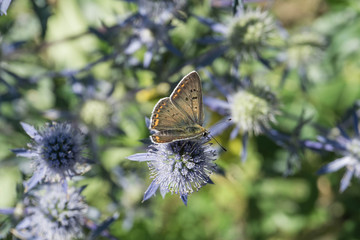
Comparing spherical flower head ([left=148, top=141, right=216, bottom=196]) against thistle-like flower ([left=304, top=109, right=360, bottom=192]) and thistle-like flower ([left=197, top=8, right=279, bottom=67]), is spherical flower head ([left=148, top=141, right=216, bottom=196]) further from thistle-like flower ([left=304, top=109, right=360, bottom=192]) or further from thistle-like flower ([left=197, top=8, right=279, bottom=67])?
thistle-like flower ([left=304, top=109, right=360, bottom=192])

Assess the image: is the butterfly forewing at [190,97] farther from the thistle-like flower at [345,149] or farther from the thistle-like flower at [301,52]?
the thistle-like flower at [301,52]

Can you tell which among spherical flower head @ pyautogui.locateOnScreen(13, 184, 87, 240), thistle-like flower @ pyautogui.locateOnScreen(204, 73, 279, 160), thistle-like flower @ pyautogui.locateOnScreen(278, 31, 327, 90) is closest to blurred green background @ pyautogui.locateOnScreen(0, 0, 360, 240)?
thistle-like flower @ pyautogui.locateOnScreen(278, 31, 327, 90)

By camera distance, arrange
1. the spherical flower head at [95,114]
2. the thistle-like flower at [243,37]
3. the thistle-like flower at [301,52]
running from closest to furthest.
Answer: the thistle-like flower at [243,37]
the spherical flower head at [95,114]
the thistle-like flower at [301,52]

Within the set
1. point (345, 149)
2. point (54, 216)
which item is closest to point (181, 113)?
point (54, 216)

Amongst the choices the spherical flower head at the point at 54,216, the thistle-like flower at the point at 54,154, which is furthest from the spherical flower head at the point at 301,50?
the spherical flower head at the point at 54,216

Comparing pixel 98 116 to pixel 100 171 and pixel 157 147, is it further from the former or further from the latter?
pixel 157 147

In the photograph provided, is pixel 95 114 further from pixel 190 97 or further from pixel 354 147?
pixel 354 147
